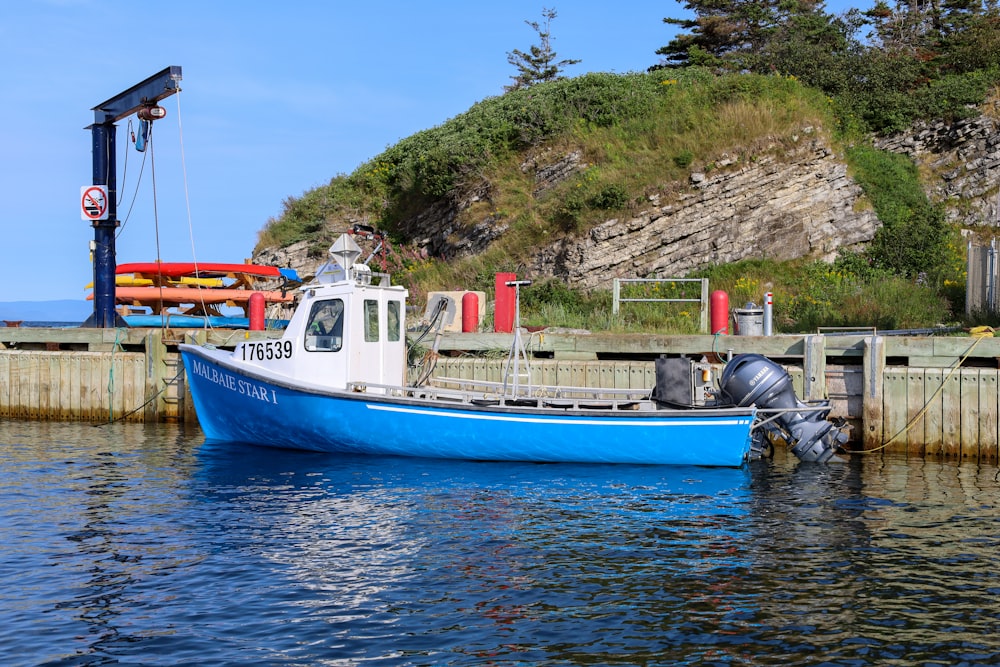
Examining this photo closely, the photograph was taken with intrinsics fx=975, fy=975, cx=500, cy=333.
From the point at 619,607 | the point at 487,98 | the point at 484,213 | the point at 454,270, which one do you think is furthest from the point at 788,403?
the point at 487,98

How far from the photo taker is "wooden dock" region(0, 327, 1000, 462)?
15712mm

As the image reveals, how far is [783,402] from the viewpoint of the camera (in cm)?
1454

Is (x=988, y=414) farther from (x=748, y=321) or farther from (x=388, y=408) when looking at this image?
(x=388, y=408)

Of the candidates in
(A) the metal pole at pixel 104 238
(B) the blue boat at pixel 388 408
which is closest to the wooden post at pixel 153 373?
(A) the metal pole at pixel 104 238

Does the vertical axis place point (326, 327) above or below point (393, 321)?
below

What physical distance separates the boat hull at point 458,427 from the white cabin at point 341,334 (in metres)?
0.48

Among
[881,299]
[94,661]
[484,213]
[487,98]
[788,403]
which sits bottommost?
[94,661]

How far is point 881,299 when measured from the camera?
22.9m

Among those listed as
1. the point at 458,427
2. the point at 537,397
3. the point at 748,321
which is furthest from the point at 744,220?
the point at 458,427

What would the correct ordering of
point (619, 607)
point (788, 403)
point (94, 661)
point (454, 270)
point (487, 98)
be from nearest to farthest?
1. point (94, 661)
2. point (619, 607)
3. point (788, 403)
4. point (454, 270)
5. point (487, 98)

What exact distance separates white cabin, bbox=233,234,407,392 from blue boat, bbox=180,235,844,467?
0.02m

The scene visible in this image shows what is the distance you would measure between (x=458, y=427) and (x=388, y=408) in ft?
3.79

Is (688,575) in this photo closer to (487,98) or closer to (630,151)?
(630,151)

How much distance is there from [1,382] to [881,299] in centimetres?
1987
